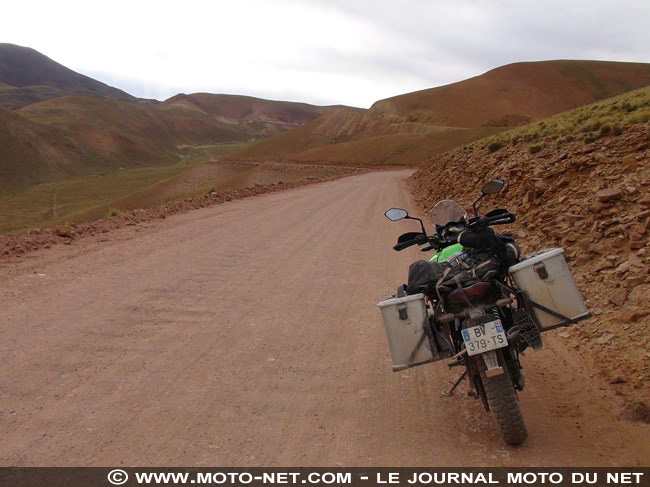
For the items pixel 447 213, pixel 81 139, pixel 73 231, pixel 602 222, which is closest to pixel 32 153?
pixel 81 139

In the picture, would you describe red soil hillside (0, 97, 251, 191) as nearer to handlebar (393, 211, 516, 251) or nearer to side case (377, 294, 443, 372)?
handlebar (393, 211, 516, 251)

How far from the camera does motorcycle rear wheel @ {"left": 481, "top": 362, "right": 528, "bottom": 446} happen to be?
4465 millimetres

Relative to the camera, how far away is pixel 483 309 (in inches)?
186

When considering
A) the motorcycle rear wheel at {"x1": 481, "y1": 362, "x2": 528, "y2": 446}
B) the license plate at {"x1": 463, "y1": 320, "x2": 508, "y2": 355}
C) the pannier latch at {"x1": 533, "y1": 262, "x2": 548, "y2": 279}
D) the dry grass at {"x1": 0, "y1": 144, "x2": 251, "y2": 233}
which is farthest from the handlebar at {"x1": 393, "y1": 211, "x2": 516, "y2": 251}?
the dry grass at {"x1": 0, "y1": 144, "x2": 251, "y2": 233}

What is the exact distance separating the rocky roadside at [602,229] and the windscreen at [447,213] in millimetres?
2144

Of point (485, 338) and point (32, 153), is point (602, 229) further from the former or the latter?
point (32, 153)

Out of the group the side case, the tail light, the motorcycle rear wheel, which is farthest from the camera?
the side case

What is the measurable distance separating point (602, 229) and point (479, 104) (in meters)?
124

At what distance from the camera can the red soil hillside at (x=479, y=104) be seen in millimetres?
119562

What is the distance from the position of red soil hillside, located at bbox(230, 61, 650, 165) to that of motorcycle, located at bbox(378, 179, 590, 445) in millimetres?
103046

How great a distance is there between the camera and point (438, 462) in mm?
4406

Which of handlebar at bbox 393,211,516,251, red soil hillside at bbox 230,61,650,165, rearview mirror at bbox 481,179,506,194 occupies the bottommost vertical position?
handlebar at bbox 393,211,516,251

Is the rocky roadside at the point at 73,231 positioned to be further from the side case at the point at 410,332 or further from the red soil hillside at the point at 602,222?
the red soil hillside at the point at 602,222

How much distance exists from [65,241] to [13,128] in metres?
108
